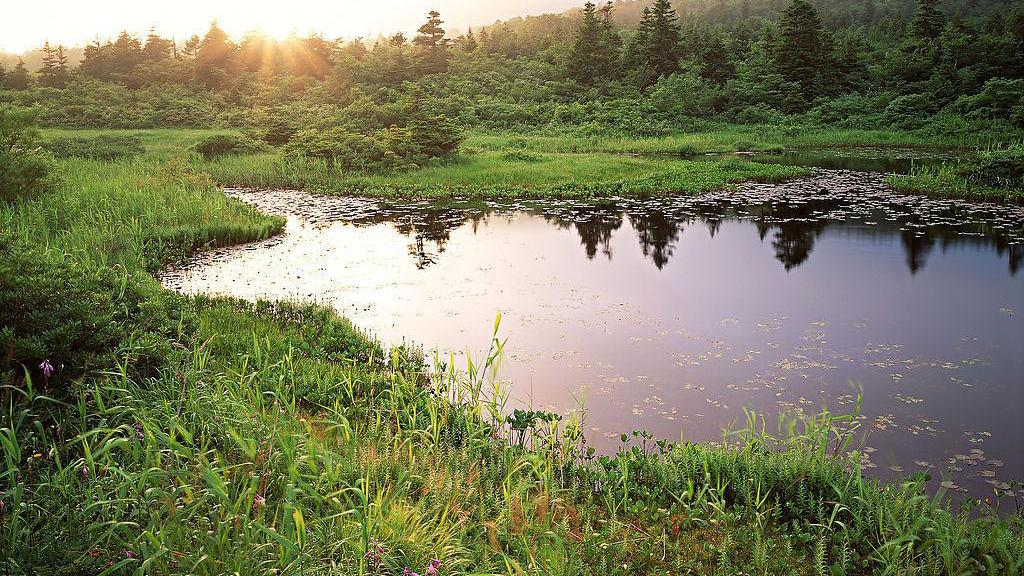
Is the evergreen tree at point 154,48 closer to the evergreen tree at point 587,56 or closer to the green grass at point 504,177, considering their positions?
the evergreen tree at point 587,56

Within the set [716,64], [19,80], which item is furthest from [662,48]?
[19,80]

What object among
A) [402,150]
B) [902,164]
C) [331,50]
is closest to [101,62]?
[331,50]

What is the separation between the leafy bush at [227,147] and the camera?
78.9 ft

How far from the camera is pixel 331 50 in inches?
2131

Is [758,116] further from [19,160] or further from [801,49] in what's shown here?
[19,160]

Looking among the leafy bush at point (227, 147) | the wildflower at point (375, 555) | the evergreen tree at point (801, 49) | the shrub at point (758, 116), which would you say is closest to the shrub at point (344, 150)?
the leafy bush at point (227, 147)

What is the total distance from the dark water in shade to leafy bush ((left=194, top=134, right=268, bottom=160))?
9.19m

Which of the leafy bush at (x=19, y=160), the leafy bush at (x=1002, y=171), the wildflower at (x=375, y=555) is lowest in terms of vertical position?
the wildflower at (x=375, y=555)

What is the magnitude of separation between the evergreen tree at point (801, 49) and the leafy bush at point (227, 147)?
107ft

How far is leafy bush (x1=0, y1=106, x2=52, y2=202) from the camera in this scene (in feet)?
39.7

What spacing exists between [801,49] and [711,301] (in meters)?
41.7

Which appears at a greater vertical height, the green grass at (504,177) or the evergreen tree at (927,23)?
the evergreen tree at (927,23)

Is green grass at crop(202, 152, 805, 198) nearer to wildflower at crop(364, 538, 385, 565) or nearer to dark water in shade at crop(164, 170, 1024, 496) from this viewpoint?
dark water in shade at crop(164, 170, 1024, 496)

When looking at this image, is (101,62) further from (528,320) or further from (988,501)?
(988,501)
